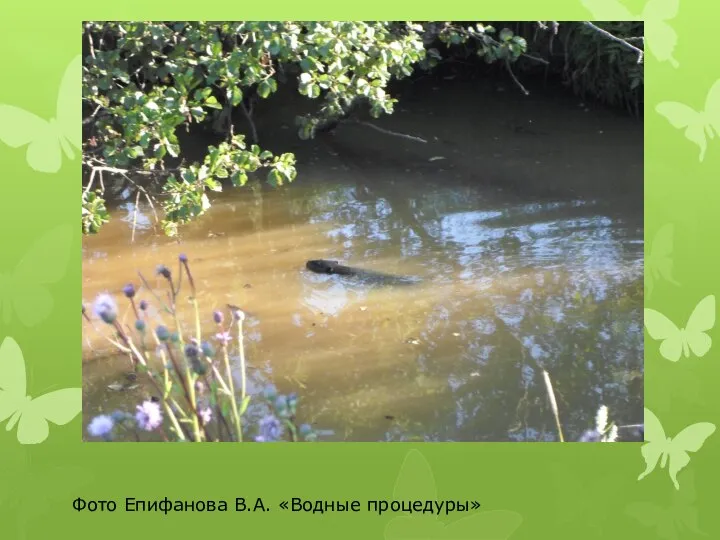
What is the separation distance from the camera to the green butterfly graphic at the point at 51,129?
7.98 ft

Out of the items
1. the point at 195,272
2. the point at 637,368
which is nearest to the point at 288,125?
Result: the point at 195,272

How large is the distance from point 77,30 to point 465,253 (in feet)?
9.23

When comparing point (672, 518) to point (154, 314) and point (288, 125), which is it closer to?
point (154, 314)

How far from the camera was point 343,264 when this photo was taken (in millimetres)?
4672

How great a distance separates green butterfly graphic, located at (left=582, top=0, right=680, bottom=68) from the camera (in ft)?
8.05

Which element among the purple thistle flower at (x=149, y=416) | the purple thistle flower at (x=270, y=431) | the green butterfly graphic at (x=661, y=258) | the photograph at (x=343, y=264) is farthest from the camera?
the photograph at (x=343, y=264)

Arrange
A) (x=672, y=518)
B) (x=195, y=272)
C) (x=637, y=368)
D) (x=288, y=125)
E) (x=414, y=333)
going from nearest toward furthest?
(x=672, y=518) < (x=637, y=368) < (x=414, y=333) < (x=195, y=272) < (x=288, y=125)

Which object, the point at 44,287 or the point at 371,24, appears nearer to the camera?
the point at 44,287

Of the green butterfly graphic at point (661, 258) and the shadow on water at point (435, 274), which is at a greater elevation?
the green butterfly graphic at point (661, 258)

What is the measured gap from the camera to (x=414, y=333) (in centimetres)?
378

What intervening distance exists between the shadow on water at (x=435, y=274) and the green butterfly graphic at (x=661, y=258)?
0.83 m

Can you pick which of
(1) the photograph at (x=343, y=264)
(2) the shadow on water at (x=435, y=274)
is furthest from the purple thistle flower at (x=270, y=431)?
(2) the shadow on water at (x=435, y=274)

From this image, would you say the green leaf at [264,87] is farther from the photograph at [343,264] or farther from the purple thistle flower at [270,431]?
the purple thistle flower at [270,431]

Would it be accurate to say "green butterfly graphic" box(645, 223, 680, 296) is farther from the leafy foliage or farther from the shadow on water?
the leafy foliage
